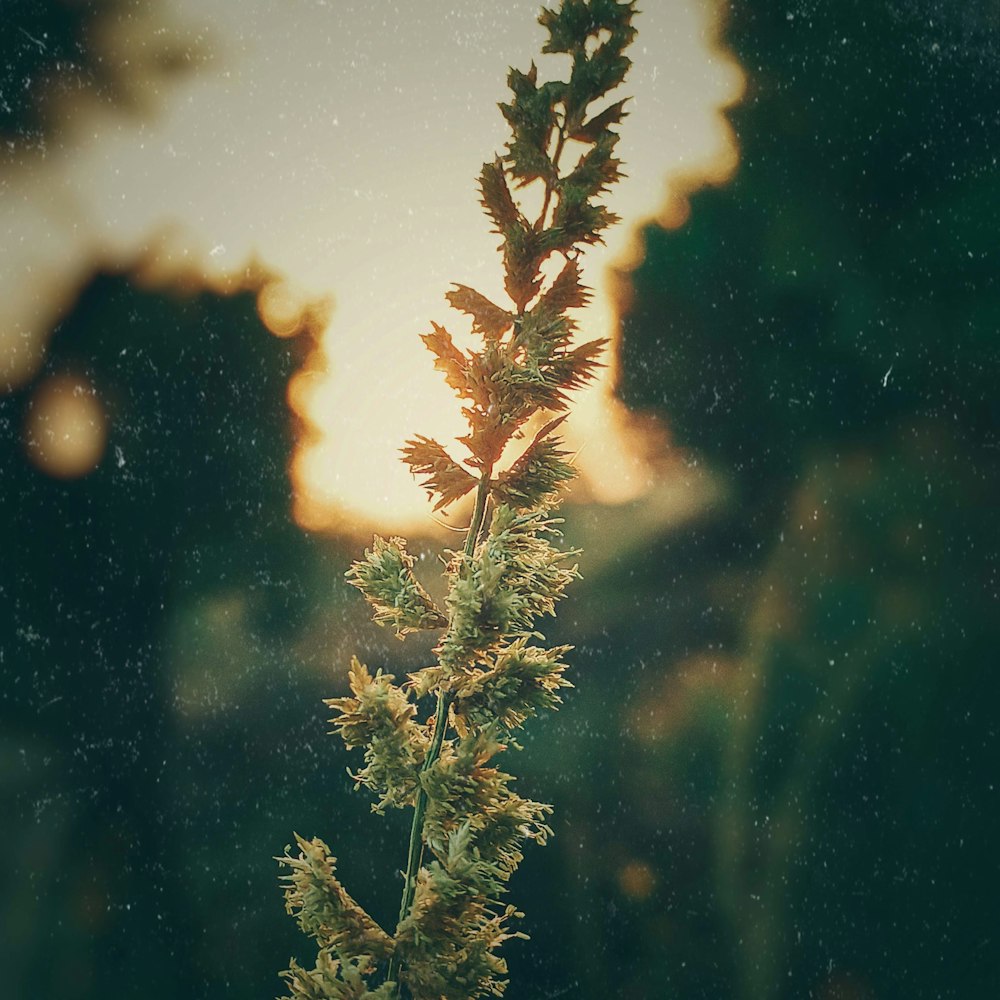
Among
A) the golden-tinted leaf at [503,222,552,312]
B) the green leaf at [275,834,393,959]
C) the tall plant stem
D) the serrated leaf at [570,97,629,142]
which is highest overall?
the serrated leaf at [570,97,629,142]

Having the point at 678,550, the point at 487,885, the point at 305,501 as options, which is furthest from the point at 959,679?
the point at 487,885

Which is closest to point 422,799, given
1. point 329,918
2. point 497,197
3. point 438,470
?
point 329,918

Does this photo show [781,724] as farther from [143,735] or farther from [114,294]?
[114,294]

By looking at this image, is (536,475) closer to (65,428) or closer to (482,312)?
(482,312)

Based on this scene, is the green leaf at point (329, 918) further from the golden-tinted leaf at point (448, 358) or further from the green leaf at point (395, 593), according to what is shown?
the golden-tinted leaf at point (448, 358)

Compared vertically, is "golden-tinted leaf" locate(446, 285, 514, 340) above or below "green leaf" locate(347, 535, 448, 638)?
above

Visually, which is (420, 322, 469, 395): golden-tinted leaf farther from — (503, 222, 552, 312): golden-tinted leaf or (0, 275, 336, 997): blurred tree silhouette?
(0, 275, 336, 997): blurred tree silhouette

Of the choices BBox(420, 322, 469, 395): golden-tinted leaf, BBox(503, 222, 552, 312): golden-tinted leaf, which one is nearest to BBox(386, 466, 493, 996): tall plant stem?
BBox(420, 322, 469, 395): golden-tinted leaf
